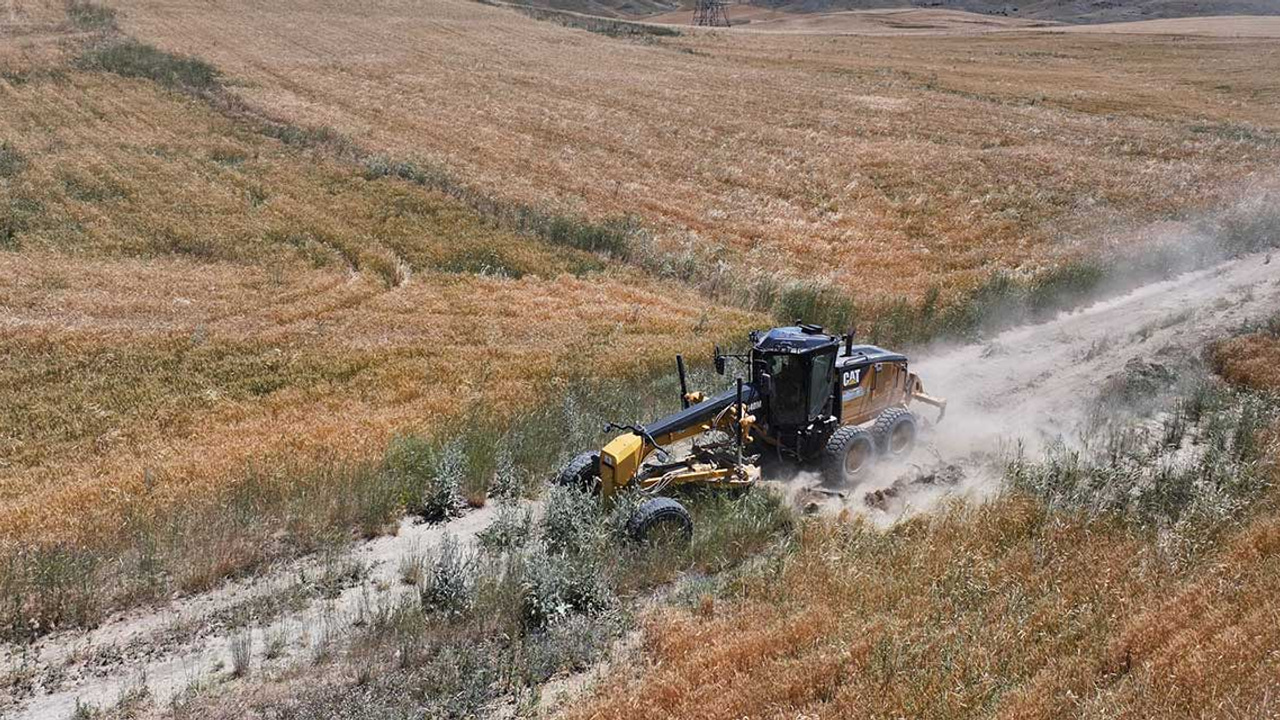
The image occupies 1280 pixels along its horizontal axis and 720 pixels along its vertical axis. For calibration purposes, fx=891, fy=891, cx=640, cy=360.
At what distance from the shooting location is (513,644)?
7.77 metres

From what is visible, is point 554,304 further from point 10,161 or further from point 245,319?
point 10,161

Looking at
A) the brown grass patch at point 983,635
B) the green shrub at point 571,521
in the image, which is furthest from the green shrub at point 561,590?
the brown grass patch at point 983,635

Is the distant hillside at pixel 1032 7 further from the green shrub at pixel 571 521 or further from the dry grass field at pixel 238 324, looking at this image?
the green shrub at pixel 571 521

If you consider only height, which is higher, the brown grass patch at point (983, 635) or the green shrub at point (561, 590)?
the brown grass patch at point (983, 635)

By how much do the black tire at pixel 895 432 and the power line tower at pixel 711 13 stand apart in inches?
3977

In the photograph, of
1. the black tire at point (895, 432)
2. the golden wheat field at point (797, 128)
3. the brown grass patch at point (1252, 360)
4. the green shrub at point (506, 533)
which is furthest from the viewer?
the golden wheat field at point (797, 128)

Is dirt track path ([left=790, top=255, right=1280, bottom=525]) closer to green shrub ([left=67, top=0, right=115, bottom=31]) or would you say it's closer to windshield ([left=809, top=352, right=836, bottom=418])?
windshield ([left=809, top=352, right=836, bottom=418])

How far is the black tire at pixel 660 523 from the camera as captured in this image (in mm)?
9156

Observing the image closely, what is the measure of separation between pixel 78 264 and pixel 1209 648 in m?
21.7

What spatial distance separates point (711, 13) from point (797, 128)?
2996 inches

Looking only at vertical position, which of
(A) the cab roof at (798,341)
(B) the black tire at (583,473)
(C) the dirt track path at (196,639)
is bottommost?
(C) the dirt track path at (196,639)

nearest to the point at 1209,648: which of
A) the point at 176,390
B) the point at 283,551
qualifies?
the point at 283,551

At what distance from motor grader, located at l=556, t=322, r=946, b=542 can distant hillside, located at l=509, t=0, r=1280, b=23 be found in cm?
10767

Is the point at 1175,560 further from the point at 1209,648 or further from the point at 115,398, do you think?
the point at 115,398
